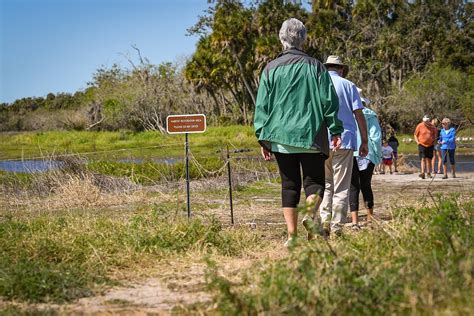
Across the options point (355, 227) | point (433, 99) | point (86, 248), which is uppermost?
point (433, 99)

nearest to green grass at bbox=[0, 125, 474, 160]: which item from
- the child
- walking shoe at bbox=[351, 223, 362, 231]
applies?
the child

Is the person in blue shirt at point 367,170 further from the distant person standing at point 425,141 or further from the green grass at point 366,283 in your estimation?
the distant person standing at point 425,141

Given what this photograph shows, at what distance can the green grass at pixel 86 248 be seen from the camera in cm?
456

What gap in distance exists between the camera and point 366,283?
3.67 m

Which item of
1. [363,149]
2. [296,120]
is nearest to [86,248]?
[296,120]

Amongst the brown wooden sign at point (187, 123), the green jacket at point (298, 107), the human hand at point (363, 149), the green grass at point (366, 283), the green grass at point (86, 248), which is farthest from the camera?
the brown wooden sign at point (187, 123)

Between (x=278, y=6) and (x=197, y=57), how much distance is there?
22.7 ft

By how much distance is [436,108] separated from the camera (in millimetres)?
42062

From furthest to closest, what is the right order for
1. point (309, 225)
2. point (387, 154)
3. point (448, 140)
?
point (387, 154) → point (448, 140) → point (309, 225)

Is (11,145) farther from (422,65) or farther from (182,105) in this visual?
(422,65)

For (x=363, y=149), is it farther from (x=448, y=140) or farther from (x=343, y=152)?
(x=448, y=140)

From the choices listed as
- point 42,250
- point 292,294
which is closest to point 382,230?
point 292,294

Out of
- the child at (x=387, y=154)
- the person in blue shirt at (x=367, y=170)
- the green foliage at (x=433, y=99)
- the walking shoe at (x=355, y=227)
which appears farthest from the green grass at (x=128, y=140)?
the walking shoe at (x=355, y=227)

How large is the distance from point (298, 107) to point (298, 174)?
1.93 feet
